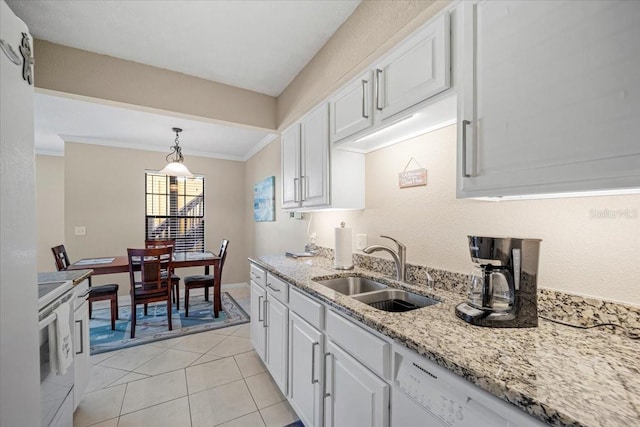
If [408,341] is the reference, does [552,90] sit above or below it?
above

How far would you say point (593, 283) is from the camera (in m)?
0.93


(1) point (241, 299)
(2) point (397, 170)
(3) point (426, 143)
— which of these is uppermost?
(3) point (426, 143)

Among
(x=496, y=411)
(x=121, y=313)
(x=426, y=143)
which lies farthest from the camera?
(x=121, y=313)

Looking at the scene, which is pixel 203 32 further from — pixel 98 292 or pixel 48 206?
pixel 48 206

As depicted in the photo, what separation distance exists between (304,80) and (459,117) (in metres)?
1.72

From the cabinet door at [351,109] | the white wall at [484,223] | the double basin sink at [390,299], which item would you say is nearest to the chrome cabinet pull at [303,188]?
the white wall at [484,223]

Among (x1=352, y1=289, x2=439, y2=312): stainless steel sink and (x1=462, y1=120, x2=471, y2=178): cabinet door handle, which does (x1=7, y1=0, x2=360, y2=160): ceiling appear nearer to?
(x1=462, y1=120, x2=471, y2=178): cabinet door handle

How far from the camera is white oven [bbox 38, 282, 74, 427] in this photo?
120 cm

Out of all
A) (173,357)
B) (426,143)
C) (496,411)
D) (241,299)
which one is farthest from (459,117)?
(241,299)

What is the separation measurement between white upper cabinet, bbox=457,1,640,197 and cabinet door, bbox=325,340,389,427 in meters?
0.82

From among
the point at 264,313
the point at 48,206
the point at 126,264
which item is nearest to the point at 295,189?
the point at 264,313

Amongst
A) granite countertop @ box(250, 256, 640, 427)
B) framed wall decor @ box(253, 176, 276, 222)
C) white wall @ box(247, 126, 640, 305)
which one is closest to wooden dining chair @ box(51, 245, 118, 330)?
framed wall decor @ box(253, 176, 276, 222)

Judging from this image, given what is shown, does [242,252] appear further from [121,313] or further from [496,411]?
[496,411]

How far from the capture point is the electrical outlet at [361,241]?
2.01m
